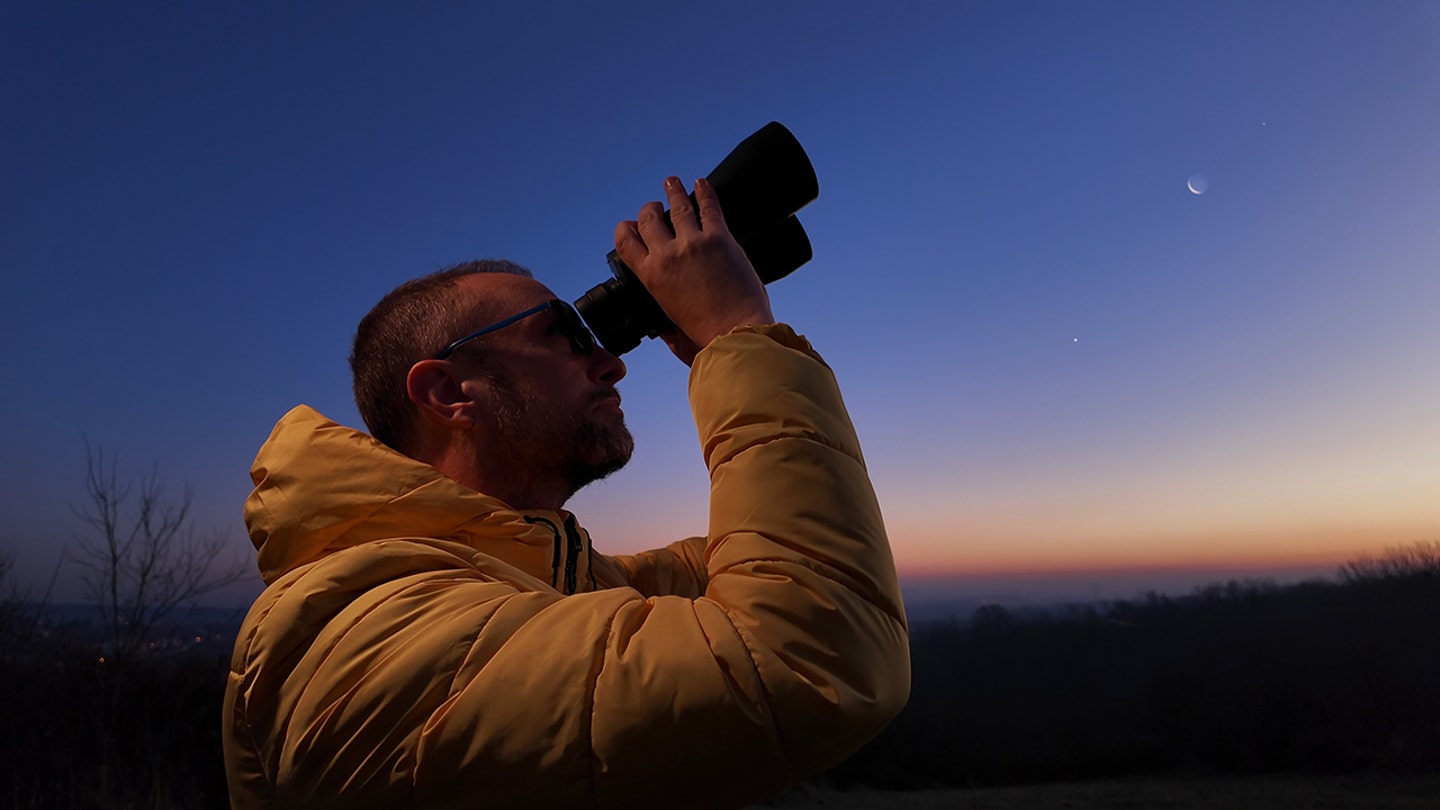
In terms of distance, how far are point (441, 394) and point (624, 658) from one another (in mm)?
702

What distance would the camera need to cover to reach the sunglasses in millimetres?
1172

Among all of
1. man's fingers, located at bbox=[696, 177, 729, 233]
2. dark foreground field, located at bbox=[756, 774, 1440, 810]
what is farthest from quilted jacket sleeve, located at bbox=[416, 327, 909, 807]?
dark foreground field, located at bbox=[756, 774, 1440, 810]

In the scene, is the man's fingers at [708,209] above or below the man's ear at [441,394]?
above

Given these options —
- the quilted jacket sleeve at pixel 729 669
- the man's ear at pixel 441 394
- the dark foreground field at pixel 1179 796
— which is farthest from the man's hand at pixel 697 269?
the dark foreground field at pixel 1179 796

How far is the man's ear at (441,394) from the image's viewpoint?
1132mm

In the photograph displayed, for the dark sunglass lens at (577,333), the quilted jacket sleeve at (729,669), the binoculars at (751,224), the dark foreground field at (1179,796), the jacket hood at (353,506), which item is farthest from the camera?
the dark foreground field at (1179,796)

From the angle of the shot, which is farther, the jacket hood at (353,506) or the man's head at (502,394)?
the man's head at (502,394)

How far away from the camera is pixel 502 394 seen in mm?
1138

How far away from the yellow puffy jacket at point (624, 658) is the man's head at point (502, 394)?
12.3 inches

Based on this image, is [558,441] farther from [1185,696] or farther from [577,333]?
[1185,696]

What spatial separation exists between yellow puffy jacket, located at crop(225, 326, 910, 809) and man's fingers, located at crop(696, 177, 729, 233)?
0.18 metres

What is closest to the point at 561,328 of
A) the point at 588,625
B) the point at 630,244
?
the point at 630,244

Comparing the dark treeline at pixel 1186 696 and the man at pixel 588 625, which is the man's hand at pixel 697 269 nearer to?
the man at pixel 588 625

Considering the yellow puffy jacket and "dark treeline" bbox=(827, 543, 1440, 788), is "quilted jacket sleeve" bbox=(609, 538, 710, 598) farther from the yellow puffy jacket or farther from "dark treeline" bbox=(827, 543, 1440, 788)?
"dark treeline" bbox=(827, 543, 1440, 788)
